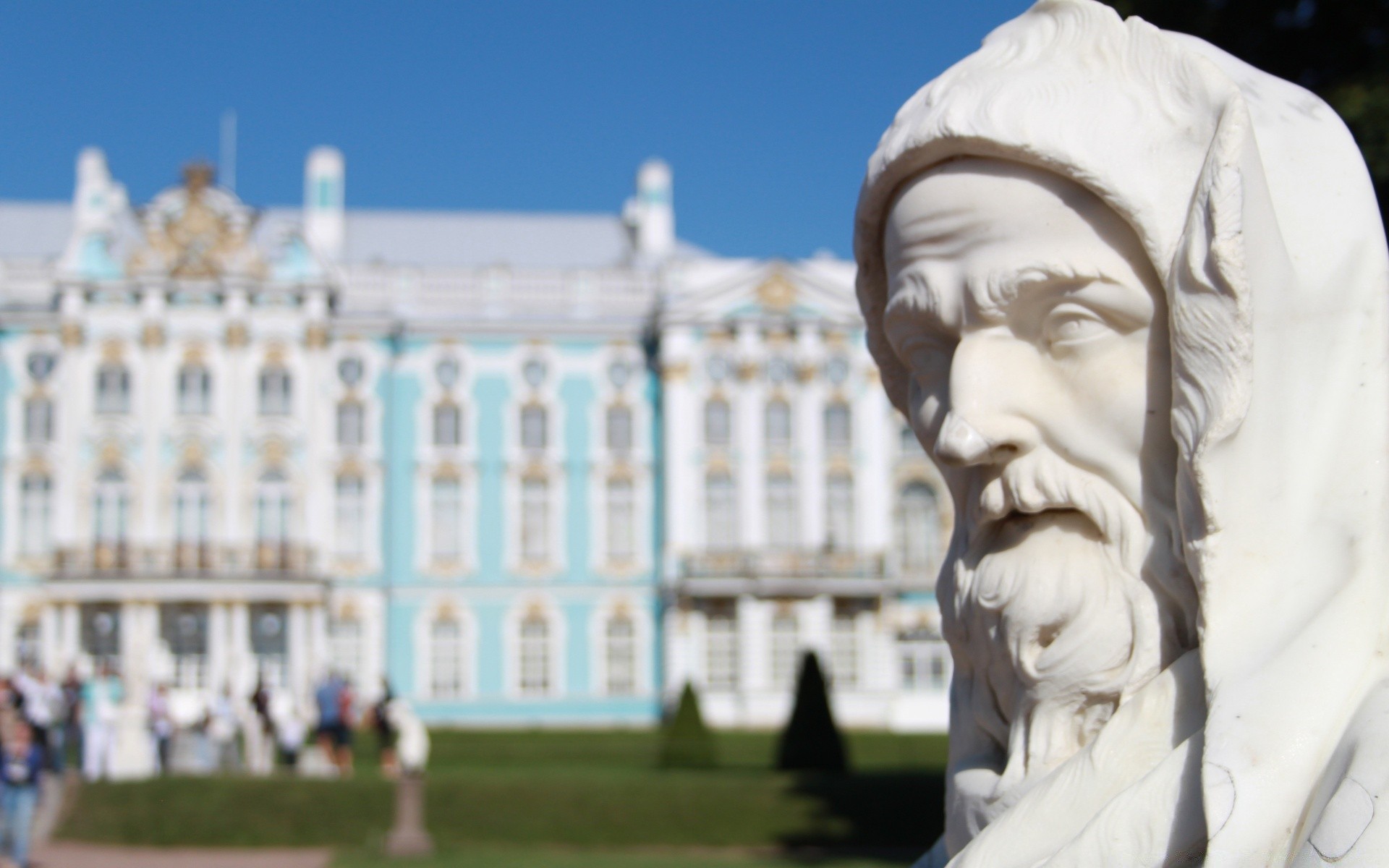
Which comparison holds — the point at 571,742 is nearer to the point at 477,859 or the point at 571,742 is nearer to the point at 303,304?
the point at 303,304

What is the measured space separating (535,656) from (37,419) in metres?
9.77

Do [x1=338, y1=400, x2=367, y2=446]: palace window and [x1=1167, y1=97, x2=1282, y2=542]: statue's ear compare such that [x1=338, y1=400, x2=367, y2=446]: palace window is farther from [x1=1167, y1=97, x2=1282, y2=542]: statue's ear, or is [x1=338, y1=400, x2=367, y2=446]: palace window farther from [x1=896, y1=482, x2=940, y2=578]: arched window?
[x1=1167, y1=97, x2=1282, y2=542]: statue's ear

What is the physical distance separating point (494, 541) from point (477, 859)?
63.9 feet

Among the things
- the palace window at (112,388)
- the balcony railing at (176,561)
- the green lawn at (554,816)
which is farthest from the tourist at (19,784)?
the palace window at (112,388)

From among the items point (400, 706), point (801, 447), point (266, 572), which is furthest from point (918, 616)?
point (400, 706)

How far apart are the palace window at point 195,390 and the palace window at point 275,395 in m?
0.89

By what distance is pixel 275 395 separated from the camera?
1124 inches

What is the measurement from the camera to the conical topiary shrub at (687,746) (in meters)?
16.5

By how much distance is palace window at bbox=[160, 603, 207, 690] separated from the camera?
2742 centimetres

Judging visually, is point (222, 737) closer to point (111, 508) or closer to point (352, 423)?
point (111, 508)

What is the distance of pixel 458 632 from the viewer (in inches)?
1163

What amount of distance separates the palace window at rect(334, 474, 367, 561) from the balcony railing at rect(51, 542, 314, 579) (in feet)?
4.03

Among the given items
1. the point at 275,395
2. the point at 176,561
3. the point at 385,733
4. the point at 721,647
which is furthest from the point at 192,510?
the point at 385,733


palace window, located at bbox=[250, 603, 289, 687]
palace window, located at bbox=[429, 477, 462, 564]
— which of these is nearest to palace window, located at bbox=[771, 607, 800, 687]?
palace window, located at bbox=[429, 477, 462, 564]
